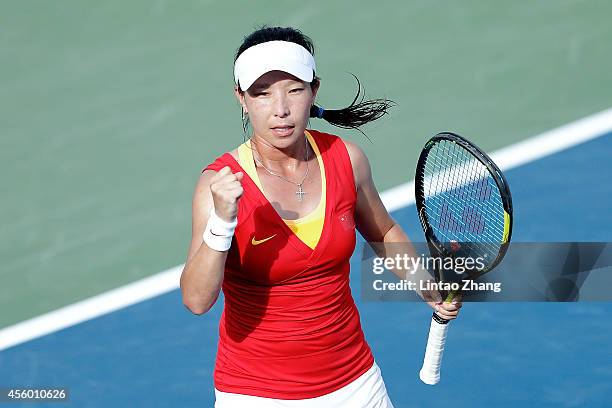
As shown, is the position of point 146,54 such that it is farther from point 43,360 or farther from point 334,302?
point 334,302

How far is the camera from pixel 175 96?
28.3 ft

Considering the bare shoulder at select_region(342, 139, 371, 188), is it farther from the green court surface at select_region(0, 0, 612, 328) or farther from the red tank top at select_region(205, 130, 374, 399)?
the green court surface at select_region(0, 0, 612, 328)

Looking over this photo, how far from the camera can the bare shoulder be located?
14.3ft

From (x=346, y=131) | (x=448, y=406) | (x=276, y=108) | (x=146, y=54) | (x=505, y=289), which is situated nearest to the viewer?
(x=276, y=108)

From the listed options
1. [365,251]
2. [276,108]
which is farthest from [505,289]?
[276,108]

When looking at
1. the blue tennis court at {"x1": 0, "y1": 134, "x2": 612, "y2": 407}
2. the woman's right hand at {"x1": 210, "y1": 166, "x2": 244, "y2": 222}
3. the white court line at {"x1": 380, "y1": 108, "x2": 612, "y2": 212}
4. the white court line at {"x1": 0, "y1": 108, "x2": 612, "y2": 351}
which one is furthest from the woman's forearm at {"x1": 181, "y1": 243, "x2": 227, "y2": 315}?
the white court line at {"x1": 380, "y1": 108, "x2": 612, "y2": 212}

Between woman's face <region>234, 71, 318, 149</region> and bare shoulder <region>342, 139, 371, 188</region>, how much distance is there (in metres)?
0.33

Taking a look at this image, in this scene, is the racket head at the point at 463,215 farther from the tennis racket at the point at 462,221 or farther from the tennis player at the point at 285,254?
the tennis player at the point at 285,254

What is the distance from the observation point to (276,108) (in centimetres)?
402

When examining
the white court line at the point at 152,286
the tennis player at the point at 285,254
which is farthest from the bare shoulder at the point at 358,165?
the white court line at the point at 152,286

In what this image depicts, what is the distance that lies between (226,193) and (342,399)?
3.28ft

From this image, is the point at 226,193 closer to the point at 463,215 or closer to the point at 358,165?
the point at 358,165

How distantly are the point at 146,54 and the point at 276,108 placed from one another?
5.14 m

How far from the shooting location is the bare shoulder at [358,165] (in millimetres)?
4363
